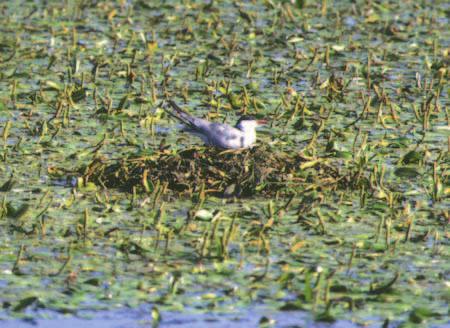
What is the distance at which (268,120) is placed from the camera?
11977 mm

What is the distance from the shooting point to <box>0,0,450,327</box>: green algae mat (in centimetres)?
748

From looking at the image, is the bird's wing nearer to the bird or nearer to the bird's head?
the bird

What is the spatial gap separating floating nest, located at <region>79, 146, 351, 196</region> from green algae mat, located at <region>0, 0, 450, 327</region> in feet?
0.06

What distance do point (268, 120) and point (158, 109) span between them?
1.05m

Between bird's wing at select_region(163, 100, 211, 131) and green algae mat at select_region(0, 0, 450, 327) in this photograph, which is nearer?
green algae mat at select_region(0, 0, 450, 327)

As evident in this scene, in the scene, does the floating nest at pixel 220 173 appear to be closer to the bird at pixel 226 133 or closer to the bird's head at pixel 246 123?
the bird at pixel 226 133

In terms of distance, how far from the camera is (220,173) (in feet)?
31.6

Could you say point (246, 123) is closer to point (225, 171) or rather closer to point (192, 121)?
point (192, 121)

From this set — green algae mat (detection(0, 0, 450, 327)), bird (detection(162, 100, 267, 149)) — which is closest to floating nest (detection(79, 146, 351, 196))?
green algae mat (detection(0, 0, 450, 327))

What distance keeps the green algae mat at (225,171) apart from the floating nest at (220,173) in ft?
0.06

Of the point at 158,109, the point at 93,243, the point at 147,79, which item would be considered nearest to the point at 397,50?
the point at 147,79

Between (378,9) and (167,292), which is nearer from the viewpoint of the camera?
(167,292)

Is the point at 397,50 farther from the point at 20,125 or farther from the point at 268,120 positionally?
the point at 20,125

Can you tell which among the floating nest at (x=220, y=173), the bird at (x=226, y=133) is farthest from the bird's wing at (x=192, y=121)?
the floating nest at (x=220, y=173)
